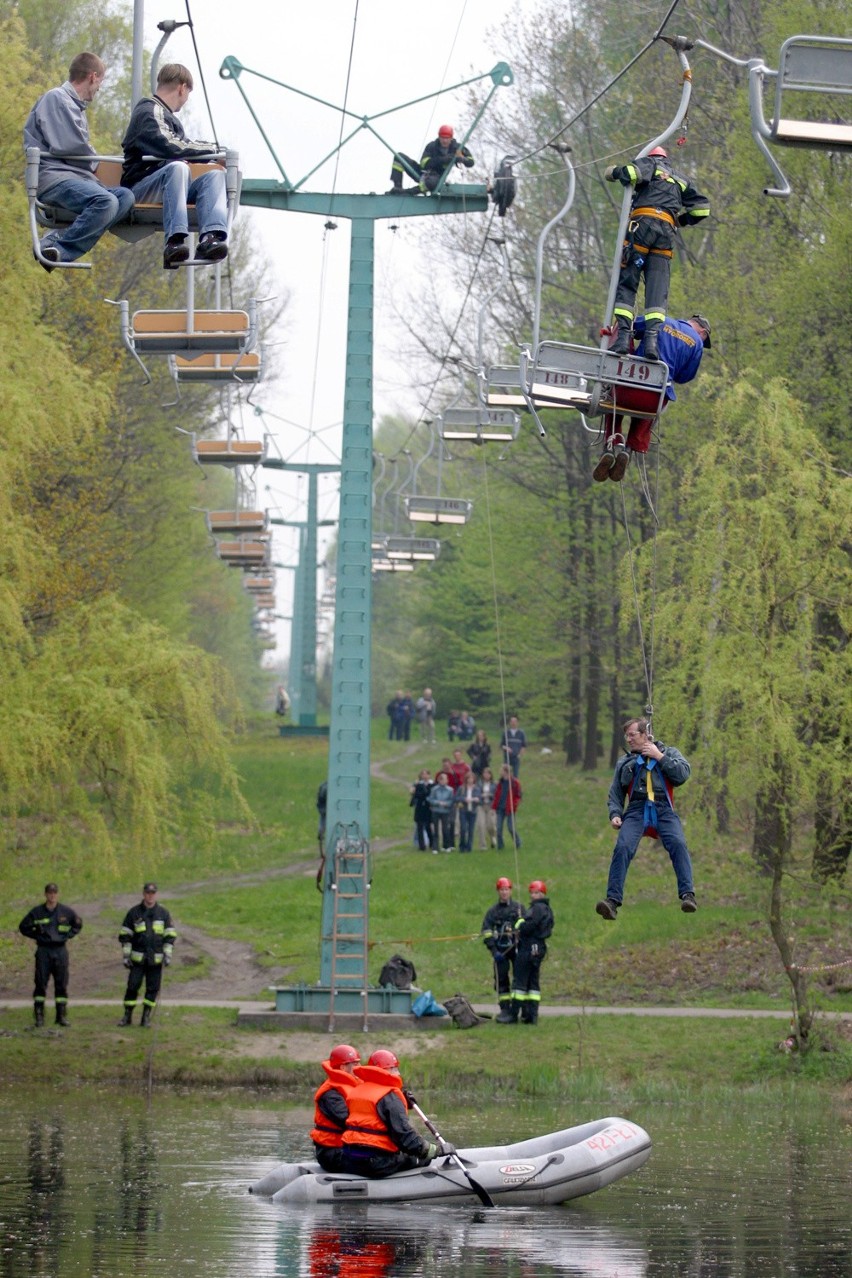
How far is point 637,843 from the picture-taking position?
16109 millimetres

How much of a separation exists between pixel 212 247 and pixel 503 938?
15.7 meters

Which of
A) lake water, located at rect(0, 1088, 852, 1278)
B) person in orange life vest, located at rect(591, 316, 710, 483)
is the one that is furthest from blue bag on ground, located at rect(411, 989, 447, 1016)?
person in orange life vest, located at rect(591, 316, 710, 483)

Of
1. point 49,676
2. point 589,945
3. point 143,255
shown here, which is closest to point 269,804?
point 143,255

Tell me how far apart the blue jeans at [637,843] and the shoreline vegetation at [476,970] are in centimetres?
999

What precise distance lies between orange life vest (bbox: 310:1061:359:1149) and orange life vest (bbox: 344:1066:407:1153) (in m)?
0.06

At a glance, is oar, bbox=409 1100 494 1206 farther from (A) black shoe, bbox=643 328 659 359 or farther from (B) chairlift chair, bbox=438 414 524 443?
(B) chairlift chair, bbox=438 414 524 443

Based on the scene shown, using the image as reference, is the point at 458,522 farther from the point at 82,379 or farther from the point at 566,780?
the point at 566,780

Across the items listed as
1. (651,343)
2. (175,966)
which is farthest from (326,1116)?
(175,966)

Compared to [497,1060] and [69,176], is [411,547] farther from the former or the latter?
[69,176]

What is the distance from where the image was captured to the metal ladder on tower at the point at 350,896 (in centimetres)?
2756

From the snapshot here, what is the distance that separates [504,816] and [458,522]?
8.59 meters

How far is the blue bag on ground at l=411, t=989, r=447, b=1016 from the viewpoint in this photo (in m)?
27.7

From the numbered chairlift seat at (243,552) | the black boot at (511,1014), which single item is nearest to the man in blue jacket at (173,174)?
the black boot at (511,1014)

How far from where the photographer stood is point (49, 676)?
2780 centimetres
